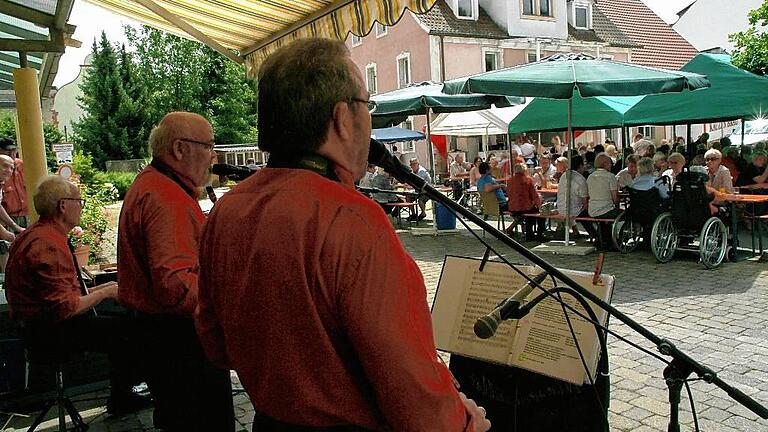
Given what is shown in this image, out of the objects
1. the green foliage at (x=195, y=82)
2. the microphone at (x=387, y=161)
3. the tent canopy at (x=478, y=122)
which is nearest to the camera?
the microphone at (x=387, y=161)

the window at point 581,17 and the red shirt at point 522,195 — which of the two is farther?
the window at point 581,17

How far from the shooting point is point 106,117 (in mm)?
34281

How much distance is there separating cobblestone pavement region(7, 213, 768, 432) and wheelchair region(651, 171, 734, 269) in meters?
0.18

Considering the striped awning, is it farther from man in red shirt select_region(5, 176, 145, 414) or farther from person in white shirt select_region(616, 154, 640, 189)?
person in white shirt select_region(616, 154, 640, 189)

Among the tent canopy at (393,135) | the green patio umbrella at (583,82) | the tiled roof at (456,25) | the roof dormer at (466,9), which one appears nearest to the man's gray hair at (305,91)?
the green patio umbrella at (583,82)

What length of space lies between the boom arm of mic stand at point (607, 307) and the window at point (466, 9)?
25.7 metres

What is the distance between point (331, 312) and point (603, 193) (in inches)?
330

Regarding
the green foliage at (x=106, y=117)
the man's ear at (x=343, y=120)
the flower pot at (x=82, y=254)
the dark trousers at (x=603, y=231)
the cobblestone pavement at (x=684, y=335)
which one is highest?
the green foliage at (x=106, y=117)

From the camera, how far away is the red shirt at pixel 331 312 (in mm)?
1215

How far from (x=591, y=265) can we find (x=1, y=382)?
6.66 m

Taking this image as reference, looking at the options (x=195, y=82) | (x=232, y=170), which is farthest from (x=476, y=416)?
(x=195, y=82)

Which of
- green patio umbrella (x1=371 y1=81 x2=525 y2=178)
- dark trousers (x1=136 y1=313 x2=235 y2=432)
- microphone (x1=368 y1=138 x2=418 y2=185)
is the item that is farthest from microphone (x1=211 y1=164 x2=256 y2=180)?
green patio umbrella (x1=371 y1=81 x2=525 y2=178)

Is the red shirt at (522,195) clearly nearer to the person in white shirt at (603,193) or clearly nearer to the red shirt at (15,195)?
the person in white shirt at (603,193)

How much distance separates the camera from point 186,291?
8.52 ft
